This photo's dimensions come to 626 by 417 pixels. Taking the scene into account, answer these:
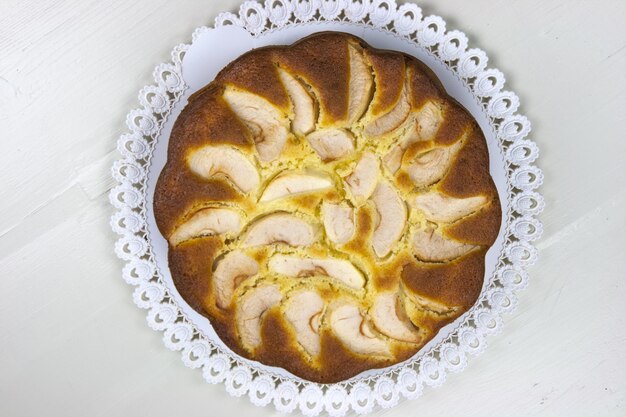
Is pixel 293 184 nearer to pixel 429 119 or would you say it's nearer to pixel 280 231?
pixel 280 231

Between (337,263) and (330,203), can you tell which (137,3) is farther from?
(337,263)

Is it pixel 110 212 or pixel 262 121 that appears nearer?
pixel 262 121

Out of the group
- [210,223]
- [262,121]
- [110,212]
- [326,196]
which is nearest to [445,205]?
[326,196]

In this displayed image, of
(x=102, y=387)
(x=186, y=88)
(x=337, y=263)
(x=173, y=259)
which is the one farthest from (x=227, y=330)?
(x=186, y=88)

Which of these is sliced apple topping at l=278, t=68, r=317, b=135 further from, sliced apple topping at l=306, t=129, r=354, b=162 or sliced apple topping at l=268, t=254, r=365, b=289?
sliced apple topping at l=268, t=254, r=365, b=289

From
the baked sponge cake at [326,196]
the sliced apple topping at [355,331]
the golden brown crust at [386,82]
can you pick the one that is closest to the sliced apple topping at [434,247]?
the baked sponge cake at [326,196]

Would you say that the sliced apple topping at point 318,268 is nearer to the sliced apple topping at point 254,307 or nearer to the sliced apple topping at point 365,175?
the sliced apple topping at point 254,307
